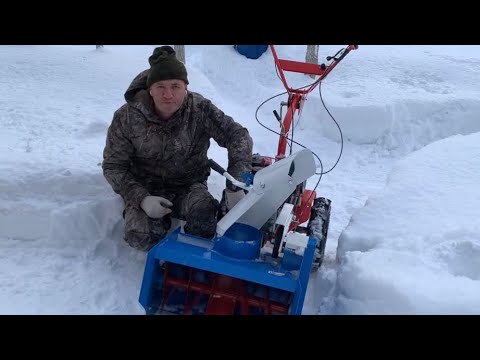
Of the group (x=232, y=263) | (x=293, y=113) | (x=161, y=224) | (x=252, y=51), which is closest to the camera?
(x=232, y=263)

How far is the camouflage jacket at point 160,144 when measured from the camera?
3.03 m

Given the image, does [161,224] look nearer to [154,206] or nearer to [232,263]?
[154,206]

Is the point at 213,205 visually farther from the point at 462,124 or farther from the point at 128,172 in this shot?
the point at 462,124

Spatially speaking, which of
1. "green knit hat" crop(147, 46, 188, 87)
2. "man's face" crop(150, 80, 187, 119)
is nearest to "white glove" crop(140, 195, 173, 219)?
"man's face" crop(150, 80, 187, 119)

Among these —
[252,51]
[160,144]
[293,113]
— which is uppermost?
[252,51]

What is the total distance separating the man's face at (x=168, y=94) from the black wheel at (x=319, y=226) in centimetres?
119

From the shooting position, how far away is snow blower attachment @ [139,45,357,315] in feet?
7.55

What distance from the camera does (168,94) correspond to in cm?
289

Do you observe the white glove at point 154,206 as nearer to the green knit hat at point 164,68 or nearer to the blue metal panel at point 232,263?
the blue metal panel at point 232,263

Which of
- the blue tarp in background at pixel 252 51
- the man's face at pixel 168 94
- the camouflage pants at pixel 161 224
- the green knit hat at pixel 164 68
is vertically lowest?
the camouflage pants at pixel 161 224

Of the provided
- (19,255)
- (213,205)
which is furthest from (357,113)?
(19,255)

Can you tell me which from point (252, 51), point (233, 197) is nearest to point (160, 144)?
point (233, 197)

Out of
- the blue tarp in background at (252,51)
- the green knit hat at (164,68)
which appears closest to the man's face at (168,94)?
the green knit hat at (164,68)

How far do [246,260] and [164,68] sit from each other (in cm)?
128
